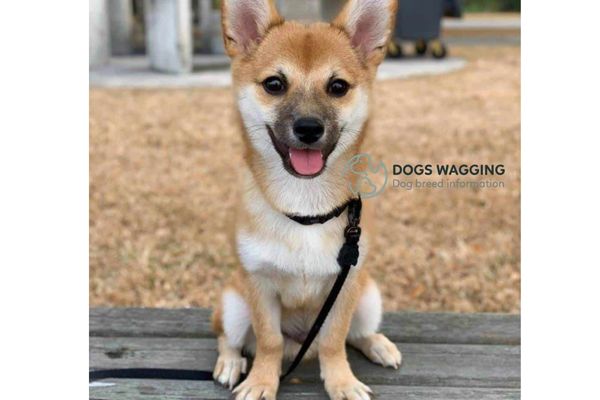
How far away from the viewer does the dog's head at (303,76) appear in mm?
1676

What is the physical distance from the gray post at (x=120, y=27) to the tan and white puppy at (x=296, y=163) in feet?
17.5

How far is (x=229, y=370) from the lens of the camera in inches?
77.9

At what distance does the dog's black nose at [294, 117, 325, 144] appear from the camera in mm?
1621

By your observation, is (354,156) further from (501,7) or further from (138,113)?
(138,113)

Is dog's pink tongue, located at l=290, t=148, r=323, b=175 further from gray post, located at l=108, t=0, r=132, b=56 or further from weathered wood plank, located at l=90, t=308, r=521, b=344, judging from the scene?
gray post, located at l=108, t=0, r=132, b=56

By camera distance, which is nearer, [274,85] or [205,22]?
[274,85]

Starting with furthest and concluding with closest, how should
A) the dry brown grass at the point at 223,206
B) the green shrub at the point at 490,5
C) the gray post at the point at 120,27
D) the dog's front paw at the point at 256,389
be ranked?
the gray post at the point at 120,27 → the green shrub at the point at 490,5 → the dry brown grass at the point at 223,206 → the dog's front paw at the point at 256,389

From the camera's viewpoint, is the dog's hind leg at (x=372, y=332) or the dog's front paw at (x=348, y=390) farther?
the dog's hind leg at (x=372, y=332)

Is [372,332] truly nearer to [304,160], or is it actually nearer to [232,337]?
[232,337]

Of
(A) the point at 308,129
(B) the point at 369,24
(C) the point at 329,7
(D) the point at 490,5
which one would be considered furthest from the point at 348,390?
(C) the point at 329,7

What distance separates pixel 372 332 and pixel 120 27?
18.8 feet

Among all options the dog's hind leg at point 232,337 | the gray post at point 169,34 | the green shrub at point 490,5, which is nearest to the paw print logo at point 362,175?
the dog's hind leg at point 232,337

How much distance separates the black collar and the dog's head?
0.13m

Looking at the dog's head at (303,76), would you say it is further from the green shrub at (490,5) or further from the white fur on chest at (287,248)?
the green shrub at (490,5)
